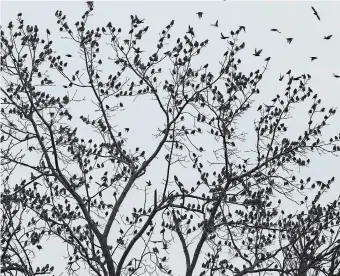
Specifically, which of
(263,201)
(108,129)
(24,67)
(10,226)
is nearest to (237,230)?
(263,201)

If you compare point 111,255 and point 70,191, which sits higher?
point 70,191

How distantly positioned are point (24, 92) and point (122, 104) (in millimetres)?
1957

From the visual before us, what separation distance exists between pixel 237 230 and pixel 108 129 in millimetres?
3402

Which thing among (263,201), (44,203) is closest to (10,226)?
(44,203)

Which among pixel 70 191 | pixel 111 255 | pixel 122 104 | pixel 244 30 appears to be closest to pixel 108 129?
pixel 122 104

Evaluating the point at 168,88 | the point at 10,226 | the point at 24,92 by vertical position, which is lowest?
the point at 10,226

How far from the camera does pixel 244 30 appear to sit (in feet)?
41.3

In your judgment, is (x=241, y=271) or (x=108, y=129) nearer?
(x=241, y=271)

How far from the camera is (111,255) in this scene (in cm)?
1247

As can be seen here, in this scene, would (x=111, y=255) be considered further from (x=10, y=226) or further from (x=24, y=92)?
(x=24, y=92)

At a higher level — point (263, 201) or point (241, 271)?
point (263, 201)

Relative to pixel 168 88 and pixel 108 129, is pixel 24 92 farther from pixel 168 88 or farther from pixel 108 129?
pixel 168 88

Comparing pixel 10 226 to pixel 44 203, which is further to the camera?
pixel 44 203

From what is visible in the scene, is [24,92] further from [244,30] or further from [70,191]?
[244,30]
